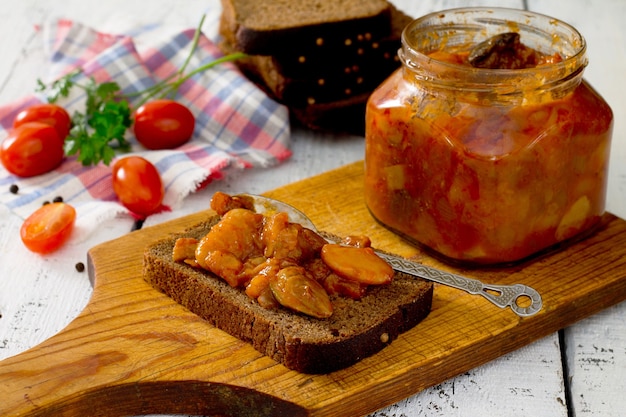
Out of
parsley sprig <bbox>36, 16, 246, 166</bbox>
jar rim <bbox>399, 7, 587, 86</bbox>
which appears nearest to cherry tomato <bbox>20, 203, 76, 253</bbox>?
parsley sprig <bbox>36, 16, 246, 166</bbox>

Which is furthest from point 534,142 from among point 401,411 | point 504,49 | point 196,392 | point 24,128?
point 24,128

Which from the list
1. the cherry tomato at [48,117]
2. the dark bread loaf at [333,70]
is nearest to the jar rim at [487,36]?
the dark bread loaf at [333,70]

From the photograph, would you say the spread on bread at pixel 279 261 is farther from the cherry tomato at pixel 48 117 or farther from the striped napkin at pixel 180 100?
the cherry tomato at pixel 48 117

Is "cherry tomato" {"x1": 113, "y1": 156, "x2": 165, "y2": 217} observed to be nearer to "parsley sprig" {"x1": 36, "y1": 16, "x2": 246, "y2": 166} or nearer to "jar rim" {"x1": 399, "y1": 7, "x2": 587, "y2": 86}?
"parsley sprig" {"x1": 36, "y1": 16, "x2": 246, "y2": 166}

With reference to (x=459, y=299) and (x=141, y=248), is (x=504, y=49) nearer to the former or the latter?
(x=459, y=299)

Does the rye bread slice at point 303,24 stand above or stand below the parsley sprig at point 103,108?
above

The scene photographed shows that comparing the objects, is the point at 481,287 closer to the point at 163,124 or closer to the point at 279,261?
the point at 279,261

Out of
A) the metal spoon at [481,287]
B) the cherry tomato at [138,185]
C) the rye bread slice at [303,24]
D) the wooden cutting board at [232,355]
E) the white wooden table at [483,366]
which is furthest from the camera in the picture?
the rye bread slice at [303,24]

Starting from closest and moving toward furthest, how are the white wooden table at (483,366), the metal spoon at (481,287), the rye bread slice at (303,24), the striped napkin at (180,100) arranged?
1. the white wooden table at (483,366)
2. the metal spoon at (481,287)
3. the striped napkin at (180,100)
4. the rye bread slice at (303,24)

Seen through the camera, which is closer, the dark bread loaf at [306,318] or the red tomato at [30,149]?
the dark bread loaf at [306,318]
